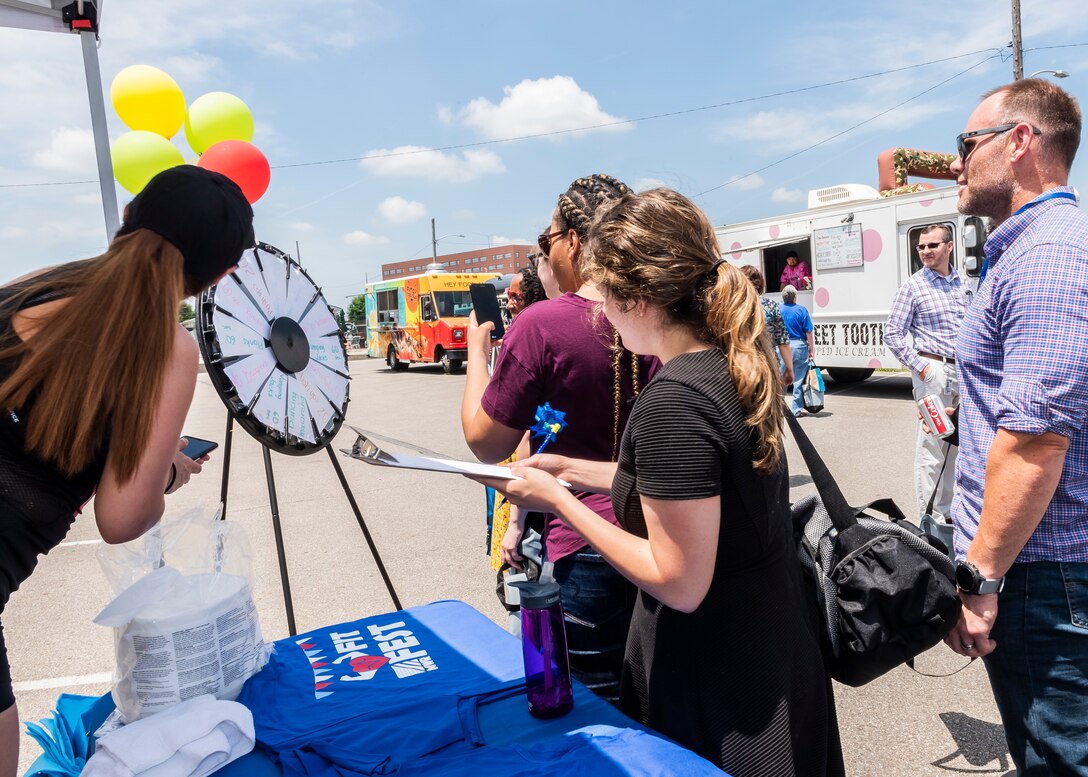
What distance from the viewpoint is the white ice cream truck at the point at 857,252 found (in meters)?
9.98

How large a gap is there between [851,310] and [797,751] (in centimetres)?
1045

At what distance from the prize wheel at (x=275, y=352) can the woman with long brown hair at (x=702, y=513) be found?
3.67 feet

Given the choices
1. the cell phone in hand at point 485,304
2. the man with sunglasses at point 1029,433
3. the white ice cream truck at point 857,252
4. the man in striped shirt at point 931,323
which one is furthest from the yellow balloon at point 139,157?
the white ice cream truck at point 857,252

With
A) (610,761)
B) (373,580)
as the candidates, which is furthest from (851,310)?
(610,761)

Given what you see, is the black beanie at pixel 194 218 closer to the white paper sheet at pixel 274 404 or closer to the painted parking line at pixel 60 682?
the white paper sheet at pixel 274 404

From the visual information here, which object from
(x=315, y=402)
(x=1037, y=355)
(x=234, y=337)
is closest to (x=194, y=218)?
(x=234, y=337)

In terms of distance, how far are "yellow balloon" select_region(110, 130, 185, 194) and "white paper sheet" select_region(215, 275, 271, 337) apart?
276 centimetres

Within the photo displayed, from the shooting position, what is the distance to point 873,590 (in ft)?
4.79

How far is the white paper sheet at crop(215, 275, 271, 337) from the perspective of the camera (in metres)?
2.24

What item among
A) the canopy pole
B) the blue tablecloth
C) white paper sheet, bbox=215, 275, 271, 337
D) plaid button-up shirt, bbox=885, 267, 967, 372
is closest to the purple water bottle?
the blue tablecloth

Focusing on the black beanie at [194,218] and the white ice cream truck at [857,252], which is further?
the white ice cream truck at [857,252]

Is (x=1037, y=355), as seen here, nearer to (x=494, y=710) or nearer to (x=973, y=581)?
(x=973, y=581)

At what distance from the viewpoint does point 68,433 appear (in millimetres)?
1301

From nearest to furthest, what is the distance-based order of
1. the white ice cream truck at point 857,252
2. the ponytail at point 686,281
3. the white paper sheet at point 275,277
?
the ponytail at point 686,281, the white paper sheet at point 275,277, the white ice cream truck at point 857,252
